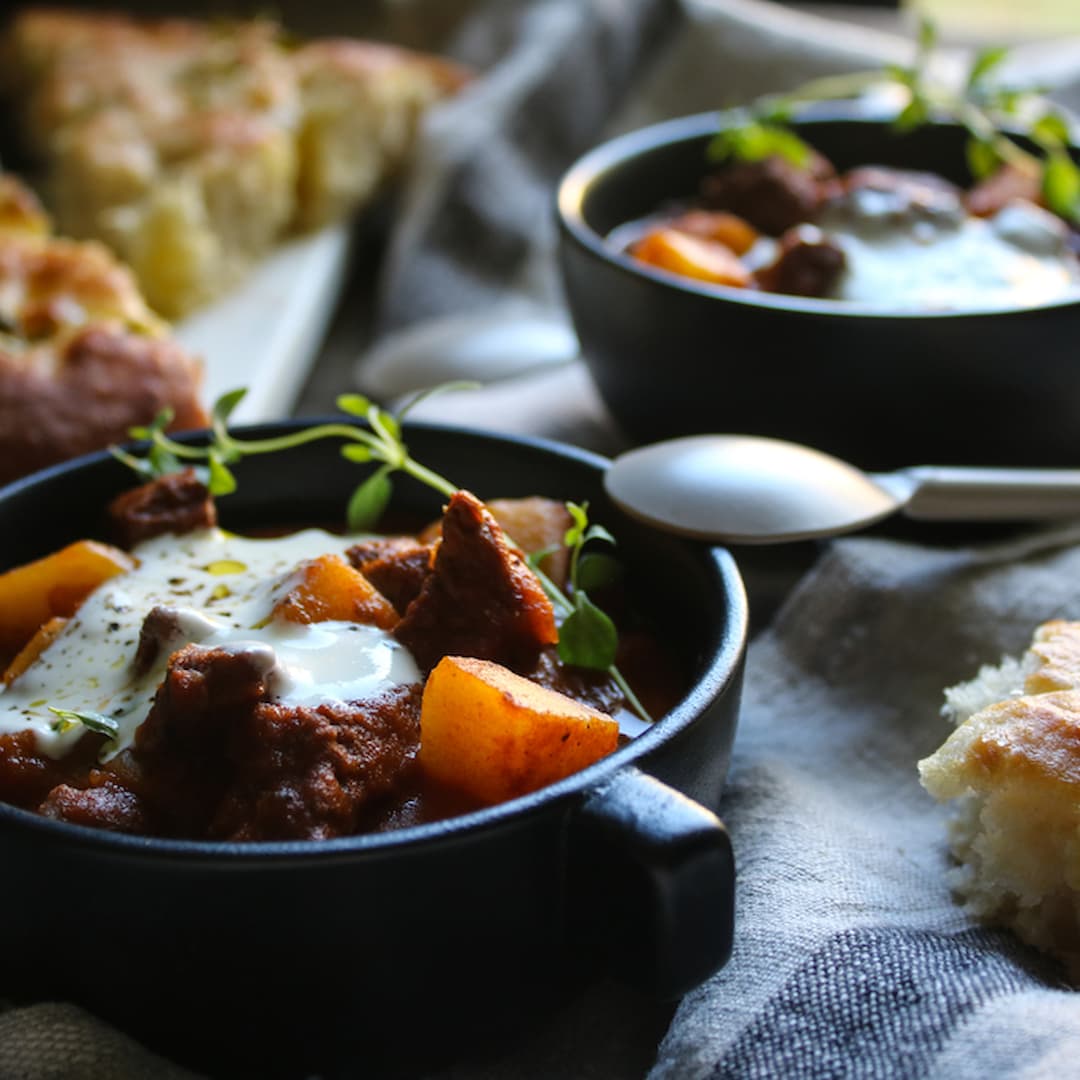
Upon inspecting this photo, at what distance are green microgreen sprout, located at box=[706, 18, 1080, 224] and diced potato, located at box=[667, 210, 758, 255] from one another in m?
0.16

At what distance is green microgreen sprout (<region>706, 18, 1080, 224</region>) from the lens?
2660 millimetres

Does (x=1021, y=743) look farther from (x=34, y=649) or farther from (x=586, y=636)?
(x=34, y=649)

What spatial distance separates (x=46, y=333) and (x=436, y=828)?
5.43ft

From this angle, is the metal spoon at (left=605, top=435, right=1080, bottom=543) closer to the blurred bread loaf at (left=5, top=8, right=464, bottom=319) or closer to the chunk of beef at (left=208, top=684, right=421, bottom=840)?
the chunk of beef at (left=208, top=684, right=421, bottom=840)

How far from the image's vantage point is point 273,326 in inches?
121

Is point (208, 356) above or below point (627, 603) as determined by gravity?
below

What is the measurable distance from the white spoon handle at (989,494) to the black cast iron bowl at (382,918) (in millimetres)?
766

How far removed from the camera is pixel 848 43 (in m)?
3.69

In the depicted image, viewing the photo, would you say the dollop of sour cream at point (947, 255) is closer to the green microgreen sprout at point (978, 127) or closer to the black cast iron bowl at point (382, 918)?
the green microgreen sprout at point (978, 127)

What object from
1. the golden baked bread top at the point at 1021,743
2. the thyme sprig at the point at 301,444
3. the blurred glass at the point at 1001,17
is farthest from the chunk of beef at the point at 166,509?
the blurred glass at the point at 1001,17

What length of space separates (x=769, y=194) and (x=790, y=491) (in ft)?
3.03

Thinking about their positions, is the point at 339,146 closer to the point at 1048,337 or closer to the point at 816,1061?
the point at 1048,337

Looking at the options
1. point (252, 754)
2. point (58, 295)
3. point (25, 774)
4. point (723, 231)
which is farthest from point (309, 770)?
point (723, 231)

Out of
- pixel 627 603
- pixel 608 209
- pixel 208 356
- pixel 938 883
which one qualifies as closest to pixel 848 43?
pixel 608 209
